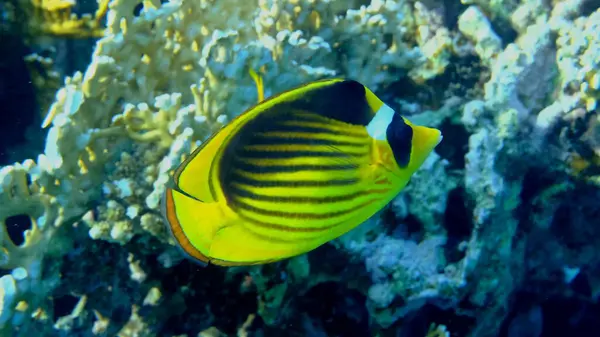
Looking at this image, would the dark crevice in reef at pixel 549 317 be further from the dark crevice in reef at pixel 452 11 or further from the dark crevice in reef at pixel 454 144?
the dark crevice in reef at pixel 452 11

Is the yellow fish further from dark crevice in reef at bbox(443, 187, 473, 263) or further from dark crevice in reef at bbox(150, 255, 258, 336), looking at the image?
dark crevice in reef at bbox(443, 187, 473, 263)

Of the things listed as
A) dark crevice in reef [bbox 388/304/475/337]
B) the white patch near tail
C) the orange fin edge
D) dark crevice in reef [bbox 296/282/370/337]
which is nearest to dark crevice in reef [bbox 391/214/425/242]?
dark crevice in reef [bbox 296/282/370/337]

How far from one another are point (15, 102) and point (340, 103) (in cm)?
279

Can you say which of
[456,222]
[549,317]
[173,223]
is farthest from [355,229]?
[549,317]

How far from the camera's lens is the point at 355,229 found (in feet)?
6.73

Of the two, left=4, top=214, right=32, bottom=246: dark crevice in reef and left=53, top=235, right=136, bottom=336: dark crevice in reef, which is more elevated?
left=53, top=235, right=136, bottom=336: dark crevice in reef

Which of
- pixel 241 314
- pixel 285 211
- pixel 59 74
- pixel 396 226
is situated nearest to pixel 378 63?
pixel 396 226

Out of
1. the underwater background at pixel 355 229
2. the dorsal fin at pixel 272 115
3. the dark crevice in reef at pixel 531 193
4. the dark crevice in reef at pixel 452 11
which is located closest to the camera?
the dorsal fin at pixel 272 115

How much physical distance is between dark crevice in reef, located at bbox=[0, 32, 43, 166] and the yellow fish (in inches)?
99.7

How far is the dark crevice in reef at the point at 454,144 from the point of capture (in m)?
2.48

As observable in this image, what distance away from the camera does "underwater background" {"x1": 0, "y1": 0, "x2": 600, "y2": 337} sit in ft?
6.44

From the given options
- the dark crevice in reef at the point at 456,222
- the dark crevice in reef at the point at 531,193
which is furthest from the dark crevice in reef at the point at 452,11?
the dark crevice in reef at the point at 456,222

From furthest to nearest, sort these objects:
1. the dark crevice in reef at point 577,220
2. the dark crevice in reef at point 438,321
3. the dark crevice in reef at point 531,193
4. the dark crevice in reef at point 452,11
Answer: the dark crevice in reef at point 452,11
the dark crevice in reef at point 577,220
the dark crevice in reef at point 531,193
the dark crevice in reef at point 438,321

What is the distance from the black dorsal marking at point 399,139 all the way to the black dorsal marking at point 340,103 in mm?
62
